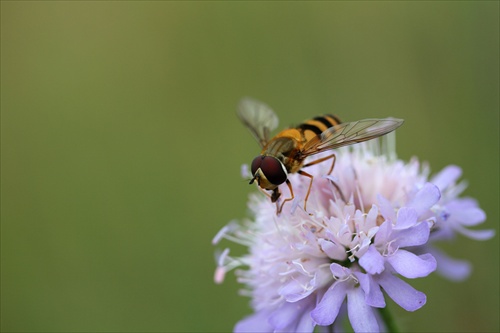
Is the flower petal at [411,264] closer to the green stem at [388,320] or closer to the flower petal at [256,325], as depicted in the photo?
the green stem at [388,320]

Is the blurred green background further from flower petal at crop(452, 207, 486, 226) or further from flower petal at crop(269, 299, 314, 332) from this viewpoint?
flower petal at crop(269, 299, 314, 332)

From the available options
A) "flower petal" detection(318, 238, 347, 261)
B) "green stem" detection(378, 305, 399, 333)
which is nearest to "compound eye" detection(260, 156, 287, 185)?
"flower petal" detection(318, 238, 347, 261)

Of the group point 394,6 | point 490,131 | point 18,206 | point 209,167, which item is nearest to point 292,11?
point 394,6

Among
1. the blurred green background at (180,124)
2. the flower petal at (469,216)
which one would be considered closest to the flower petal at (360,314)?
the flower petal at (469,216)

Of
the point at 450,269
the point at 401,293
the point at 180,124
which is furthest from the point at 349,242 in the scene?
the point at 180,124

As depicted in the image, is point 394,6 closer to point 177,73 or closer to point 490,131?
point 490,131
